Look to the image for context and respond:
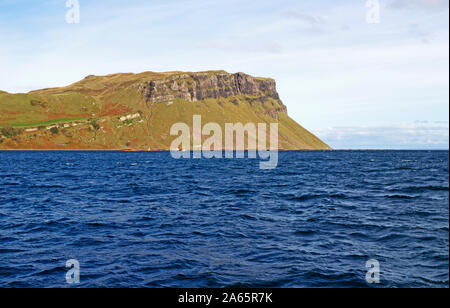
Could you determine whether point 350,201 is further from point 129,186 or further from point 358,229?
point 129,186

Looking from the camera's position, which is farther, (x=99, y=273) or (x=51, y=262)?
(x=51, y=262)

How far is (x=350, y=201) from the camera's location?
31672 mm

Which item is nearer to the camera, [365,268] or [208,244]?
[365,268]

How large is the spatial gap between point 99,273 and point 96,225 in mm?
8857

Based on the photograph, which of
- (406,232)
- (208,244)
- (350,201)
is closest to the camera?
(208,244)

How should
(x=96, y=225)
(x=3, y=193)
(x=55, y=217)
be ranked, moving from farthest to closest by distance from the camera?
(x=3, y=193) → (x=55, y=217) → (x=96, y=225)

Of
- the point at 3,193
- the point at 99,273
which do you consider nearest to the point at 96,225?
the point at 99,273

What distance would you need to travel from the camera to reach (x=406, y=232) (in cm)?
1994

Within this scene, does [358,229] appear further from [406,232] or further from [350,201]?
[350,201]
